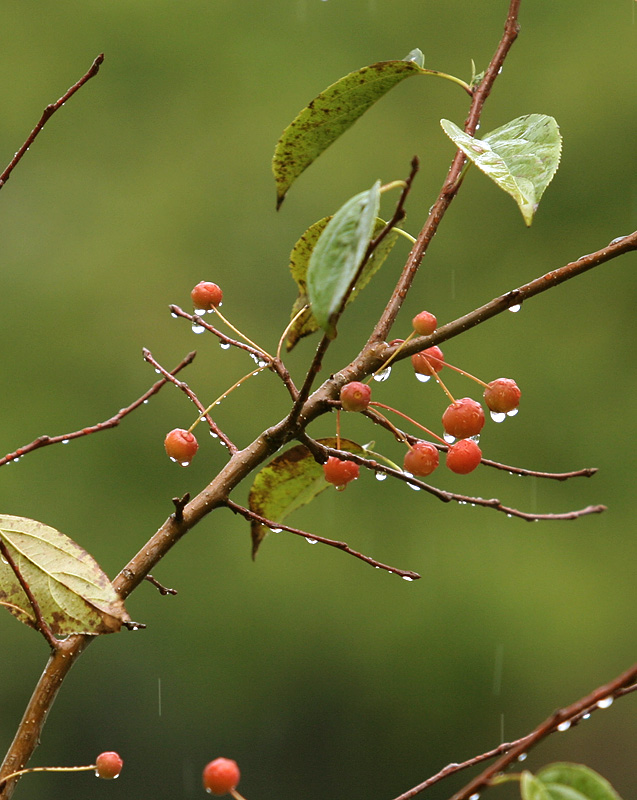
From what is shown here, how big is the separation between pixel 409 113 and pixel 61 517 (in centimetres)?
376

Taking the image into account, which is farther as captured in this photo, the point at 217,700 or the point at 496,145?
the point at 217,700

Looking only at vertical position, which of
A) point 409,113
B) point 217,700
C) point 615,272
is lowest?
point 217,700

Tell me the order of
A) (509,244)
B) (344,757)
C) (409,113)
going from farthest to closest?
(409,113) → (509,244) → (344,757)

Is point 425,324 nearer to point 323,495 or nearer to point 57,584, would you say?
point 57,584

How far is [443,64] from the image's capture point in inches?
273

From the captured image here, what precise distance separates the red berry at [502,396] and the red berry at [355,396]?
19 centimetres

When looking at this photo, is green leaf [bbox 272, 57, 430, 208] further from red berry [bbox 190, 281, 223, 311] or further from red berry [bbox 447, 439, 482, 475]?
red berry [bbox 447, 439, 482, 475]

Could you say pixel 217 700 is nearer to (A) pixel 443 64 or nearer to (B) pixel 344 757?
(B) pixel 344 757

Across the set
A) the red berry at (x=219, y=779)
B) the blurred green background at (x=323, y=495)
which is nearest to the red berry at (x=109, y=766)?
the red berry at (x=219, y=779)

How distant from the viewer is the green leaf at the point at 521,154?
458 mm

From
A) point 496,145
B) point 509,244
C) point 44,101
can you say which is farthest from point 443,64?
point 496,145

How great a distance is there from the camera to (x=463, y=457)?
62 cm

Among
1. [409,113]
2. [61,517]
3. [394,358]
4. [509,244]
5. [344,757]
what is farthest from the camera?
[409,113]

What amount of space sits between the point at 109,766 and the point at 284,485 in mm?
212
